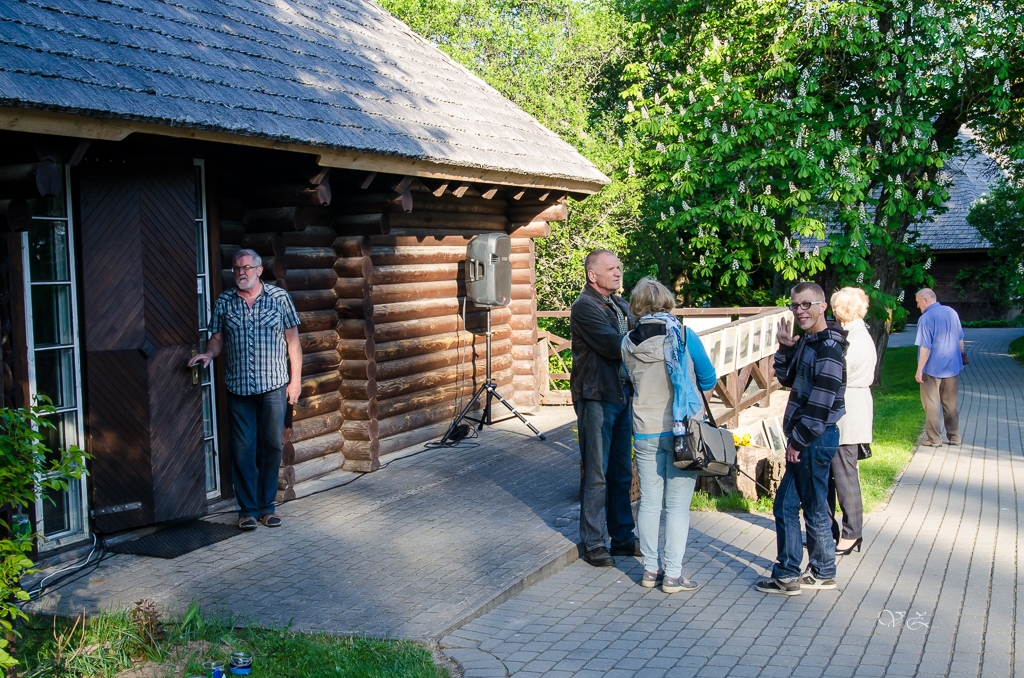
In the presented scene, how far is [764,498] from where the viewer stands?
831 cm

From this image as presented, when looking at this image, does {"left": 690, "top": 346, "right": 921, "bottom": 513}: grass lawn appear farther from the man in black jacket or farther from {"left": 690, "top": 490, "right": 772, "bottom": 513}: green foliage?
the man in black jacket

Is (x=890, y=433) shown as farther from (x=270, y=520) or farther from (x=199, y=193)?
(x=199, y=193)

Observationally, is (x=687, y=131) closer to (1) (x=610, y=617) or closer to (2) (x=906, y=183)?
(2) (x=906, y=183)

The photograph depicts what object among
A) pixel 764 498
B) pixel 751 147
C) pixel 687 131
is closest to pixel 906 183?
pixel 751 147

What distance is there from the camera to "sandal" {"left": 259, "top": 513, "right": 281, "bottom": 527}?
23.5 ft

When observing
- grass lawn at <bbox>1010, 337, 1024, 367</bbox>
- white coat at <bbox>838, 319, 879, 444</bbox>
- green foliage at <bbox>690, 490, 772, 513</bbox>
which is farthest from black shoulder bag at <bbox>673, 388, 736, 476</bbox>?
grass lawn at <bbox>1010, 337, 1024, 367</bbox>

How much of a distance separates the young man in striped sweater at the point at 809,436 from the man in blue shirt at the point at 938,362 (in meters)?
6.22

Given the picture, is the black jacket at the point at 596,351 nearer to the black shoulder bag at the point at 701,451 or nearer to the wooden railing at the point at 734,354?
the black shoulder bag at the point at 701,451

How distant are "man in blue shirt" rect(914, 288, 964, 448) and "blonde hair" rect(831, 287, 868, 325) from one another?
17.6 ft

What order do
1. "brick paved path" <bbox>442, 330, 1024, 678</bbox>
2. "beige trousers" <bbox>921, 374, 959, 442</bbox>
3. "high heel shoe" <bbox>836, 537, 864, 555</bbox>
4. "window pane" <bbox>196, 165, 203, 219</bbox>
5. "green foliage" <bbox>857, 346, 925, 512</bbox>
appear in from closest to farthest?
"brick paved path" <bbox>442, 330, 1024, 678</bbox> < "high heel shoe" <bbox>836, 537, 864, 555</bbox> < "window pane" <bbox>196, 165, 203, 219</bbox> < "green foliage" <bbox>857, 346, 925, 512</bbox> < "beige trousers" <bbox>921, 374, 959, 442</bbox>

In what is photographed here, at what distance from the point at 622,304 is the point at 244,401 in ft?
9.59

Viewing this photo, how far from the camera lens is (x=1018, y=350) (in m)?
24.9

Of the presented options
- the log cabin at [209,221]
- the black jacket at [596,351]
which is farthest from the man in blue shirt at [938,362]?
the black jacket at [596,351]

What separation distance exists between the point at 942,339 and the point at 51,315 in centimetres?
968
